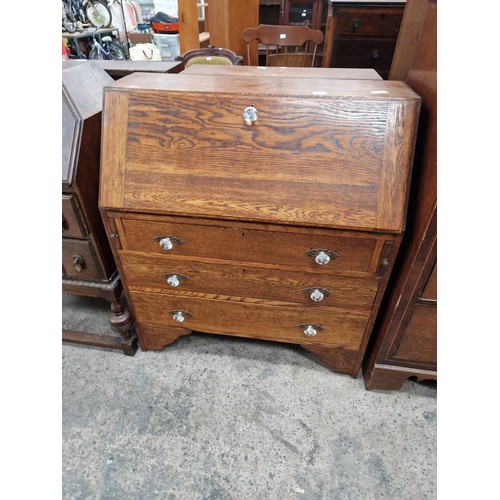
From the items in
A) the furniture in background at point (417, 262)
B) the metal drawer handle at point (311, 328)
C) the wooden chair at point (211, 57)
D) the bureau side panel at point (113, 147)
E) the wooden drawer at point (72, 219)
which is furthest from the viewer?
the wooden chair at point (211, 57)

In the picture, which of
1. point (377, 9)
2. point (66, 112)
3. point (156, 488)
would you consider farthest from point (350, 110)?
point (377, 9)

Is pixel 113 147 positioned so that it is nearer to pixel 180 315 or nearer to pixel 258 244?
pixel 258 244

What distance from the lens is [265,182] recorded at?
0.98 metres

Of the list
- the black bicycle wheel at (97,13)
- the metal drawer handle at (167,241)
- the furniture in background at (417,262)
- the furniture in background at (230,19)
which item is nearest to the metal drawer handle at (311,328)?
the furniture in background at (417,262)

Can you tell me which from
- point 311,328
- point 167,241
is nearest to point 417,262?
point 311,328

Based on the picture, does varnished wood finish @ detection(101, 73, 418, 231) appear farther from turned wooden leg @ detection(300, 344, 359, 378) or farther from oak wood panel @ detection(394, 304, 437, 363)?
turned wooden leg @ detection(300, 344, 359, 378)

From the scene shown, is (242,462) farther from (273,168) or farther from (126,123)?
(126,123)

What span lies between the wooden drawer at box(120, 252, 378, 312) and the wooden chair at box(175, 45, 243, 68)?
126 centimetres

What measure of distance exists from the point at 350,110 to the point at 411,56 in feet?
1.87

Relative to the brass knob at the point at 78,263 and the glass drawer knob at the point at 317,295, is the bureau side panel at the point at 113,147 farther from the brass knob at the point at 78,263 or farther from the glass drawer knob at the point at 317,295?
the glass drawer knob at the point at 317,295

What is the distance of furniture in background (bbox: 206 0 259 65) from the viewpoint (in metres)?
2.49

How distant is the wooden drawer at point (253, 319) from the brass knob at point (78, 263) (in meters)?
0.24

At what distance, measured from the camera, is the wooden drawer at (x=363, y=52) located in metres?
2.12

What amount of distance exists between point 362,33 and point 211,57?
104 cm
